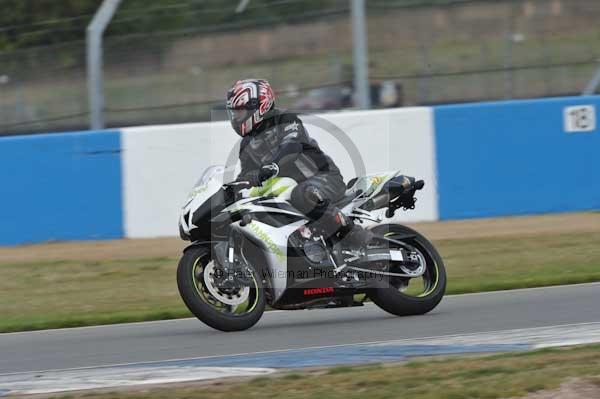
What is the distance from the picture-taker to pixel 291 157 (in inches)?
301

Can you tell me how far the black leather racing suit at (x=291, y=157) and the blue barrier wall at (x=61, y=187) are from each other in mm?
5195

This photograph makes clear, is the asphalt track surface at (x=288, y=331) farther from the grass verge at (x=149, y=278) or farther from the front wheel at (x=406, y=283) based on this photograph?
the grass verge at (x=149, y=278)

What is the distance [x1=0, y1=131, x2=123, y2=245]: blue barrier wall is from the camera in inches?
497

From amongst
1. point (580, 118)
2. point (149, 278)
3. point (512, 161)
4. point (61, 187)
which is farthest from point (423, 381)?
point (580, 118)

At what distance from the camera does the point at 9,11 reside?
53.4 feet

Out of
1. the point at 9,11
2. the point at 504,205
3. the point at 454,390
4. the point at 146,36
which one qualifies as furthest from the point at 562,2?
the point at 454,390

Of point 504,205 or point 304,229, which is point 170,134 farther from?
point 304,229

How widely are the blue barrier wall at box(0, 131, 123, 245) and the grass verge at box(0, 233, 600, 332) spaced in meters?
1.00

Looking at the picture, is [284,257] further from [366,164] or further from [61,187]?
[61,187]

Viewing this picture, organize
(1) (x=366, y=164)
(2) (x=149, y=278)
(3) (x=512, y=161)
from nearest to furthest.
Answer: (2) (x=149, y=278)
(1) (x=366, y=164)
(3) (x=512, y=161)

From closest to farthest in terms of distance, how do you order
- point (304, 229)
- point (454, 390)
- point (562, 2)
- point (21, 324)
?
1. point (454, 390)
2. point (304, 229)
3. point (21, 324)
4. point (562, 2)

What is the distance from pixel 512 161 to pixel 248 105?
633 cm

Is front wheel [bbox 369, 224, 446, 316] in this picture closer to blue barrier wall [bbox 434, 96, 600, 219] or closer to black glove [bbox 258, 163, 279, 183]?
black glove [bbox 258, 163, 279, 183]

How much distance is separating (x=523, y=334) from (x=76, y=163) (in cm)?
694
